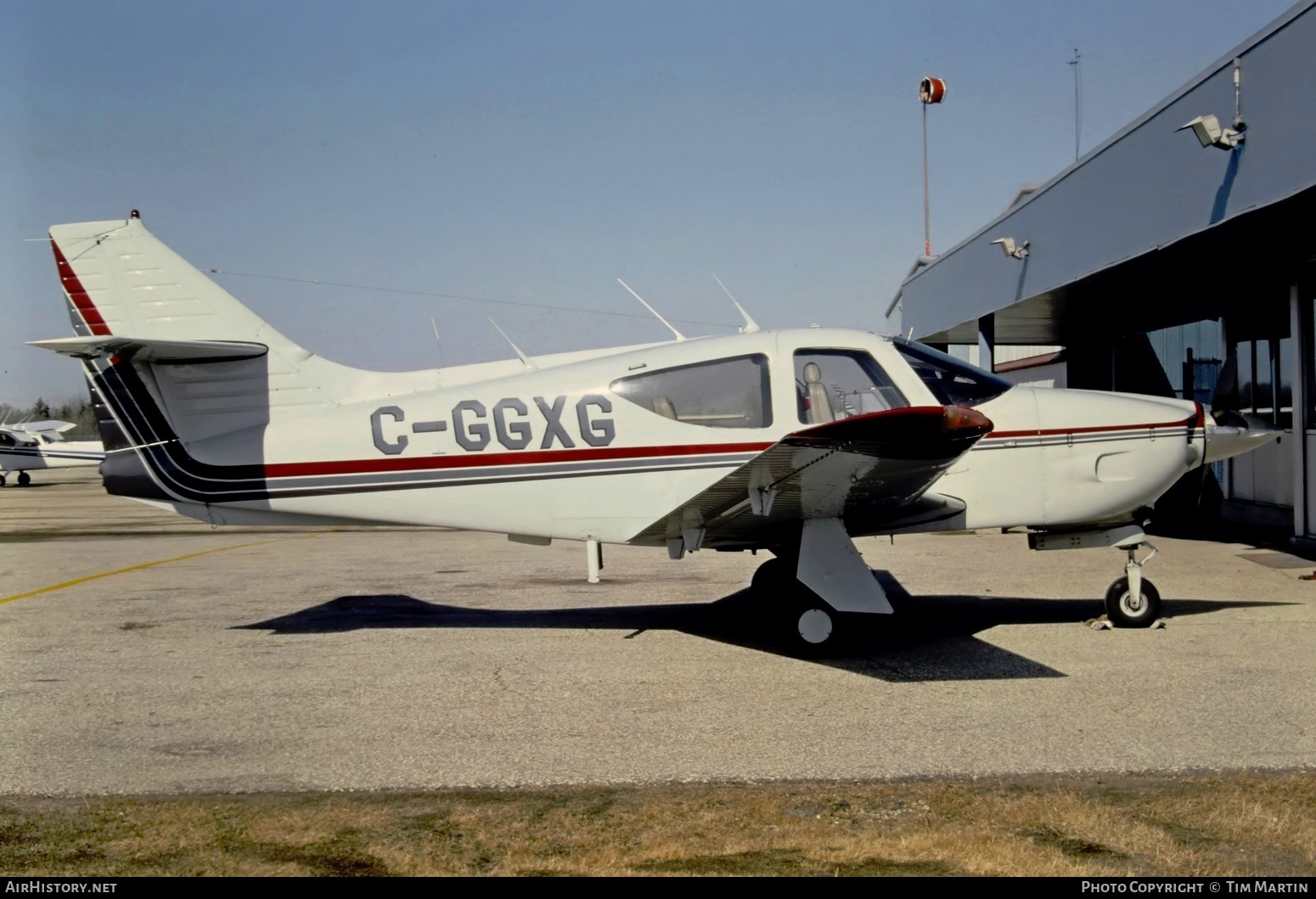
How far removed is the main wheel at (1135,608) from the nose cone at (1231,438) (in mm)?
1175

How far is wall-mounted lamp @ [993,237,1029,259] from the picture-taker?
16312mm

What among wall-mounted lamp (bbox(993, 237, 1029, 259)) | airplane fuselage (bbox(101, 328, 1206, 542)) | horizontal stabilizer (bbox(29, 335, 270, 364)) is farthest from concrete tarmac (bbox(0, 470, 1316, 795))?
wall-mounted lamp (bbox(993, 237, 1029, 259))

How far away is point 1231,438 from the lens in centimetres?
800

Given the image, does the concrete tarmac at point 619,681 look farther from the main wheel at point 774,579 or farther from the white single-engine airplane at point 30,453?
the white single-engine airplane at point 30,453

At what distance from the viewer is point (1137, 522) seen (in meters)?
8.32

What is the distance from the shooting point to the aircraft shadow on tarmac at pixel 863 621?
6.94 m

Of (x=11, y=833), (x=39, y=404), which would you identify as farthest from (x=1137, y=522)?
(x=39, y=404)

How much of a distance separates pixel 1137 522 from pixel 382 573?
829 cm

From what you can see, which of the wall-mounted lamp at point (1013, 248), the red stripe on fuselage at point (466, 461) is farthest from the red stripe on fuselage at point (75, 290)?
the wall-mounted lamp at point (1013, 248)

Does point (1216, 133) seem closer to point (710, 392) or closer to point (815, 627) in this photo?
point (710, 392)

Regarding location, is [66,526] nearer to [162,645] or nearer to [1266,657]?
[162,645]

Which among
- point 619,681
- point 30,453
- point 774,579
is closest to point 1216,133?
point 774,579

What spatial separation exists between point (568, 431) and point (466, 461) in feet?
2.64

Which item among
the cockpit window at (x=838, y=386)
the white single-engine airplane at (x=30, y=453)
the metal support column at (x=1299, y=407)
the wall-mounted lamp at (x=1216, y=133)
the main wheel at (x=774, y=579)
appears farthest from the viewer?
the white single-engine airplane at (x=30, y=453)
